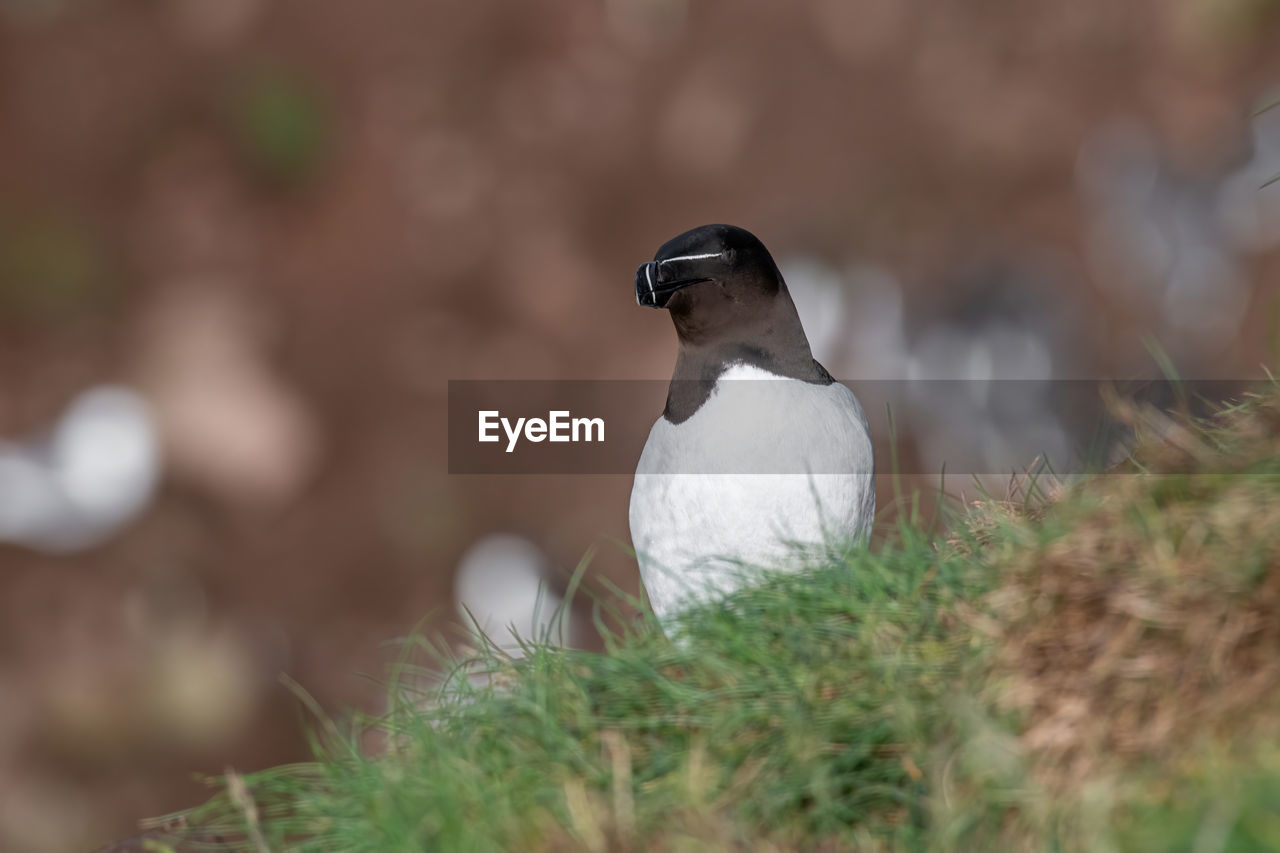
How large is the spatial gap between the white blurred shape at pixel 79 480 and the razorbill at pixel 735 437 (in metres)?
7.52

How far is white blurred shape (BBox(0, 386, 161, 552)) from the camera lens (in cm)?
936

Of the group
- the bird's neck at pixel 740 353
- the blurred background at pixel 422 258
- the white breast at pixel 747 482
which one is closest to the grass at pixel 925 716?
the white breast at pixel 747 482

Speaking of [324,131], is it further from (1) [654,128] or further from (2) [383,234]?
(1) [654,128]

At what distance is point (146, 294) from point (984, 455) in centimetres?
671

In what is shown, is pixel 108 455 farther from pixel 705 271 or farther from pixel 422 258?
pixel 705 271

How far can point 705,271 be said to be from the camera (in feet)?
9.62

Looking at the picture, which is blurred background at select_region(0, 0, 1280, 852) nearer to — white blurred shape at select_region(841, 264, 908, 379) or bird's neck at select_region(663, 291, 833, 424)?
white blurred shape at select_region(841, 264, 908, 379)

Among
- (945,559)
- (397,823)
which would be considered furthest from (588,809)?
(945,559)

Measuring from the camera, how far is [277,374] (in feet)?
31.8

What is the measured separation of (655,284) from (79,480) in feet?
26.2

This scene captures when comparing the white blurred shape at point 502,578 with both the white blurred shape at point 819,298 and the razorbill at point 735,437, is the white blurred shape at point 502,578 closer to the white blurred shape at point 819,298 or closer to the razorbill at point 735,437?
the white blurred shape at point 819,298

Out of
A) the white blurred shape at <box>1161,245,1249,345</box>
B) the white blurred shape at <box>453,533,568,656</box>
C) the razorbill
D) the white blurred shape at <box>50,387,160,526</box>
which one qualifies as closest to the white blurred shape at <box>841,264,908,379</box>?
the white blurred shape at <box>1161,245,1249,345</box>

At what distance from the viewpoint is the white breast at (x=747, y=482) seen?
9.17ft

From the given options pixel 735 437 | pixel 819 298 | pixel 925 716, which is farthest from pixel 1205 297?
pixel 925 716
